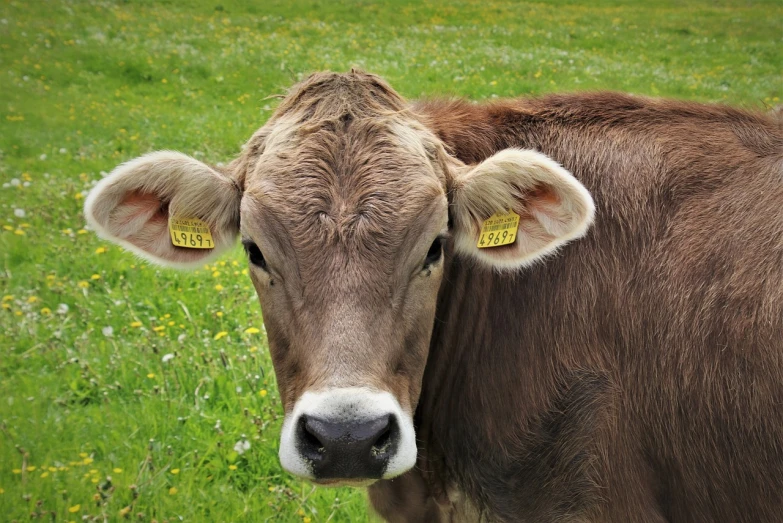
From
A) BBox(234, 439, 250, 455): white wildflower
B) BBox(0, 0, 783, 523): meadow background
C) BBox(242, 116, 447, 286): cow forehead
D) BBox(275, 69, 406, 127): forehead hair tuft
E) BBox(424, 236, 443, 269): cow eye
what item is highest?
BBox(275, 69, 406, 127): forehead hair tuft

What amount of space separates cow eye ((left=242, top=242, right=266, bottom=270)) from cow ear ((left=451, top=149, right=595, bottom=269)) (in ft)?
3.03

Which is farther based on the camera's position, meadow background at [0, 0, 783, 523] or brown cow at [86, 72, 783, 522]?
meadow background at [0, 0, 783, 523]

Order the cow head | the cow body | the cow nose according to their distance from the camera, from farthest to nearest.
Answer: the cow body, the cow head, the cow nose

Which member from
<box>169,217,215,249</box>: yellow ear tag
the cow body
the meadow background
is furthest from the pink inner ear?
the cow body

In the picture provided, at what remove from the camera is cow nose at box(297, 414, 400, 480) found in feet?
8.19

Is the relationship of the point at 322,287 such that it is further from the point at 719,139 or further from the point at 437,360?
the point at 719,139

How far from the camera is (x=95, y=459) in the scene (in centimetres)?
487

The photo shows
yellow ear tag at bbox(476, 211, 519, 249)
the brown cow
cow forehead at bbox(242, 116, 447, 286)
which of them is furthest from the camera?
yellow ear tag at bbox(476, 211, 519, 249)

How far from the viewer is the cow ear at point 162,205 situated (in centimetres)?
325

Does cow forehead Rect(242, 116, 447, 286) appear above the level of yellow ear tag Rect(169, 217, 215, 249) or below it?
above

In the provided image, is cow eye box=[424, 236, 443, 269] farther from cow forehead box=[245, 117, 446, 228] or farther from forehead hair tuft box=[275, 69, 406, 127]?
forehead hair tuft box=[275, 69, 406, 127]

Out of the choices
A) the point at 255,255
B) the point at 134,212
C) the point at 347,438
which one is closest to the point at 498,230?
the point at 255,255

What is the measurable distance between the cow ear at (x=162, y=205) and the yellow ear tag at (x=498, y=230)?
3.92ft

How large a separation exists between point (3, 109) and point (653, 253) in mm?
12096
